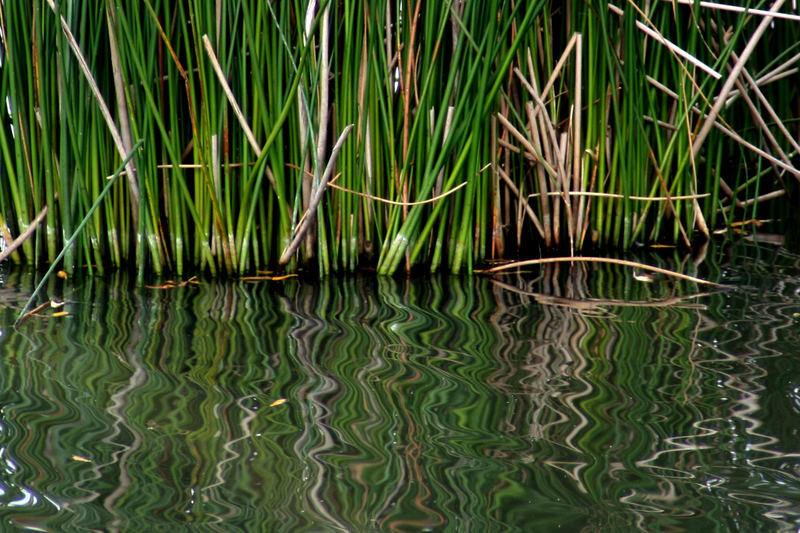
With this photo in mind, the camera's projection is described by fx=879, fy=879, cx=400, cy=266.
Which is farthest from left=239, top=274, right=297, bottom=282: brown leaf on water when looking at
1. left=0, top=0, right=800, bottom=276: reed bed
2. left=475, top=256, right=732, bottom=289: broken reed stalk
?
left=475, top=256, right=732, bottom=289: broken reed stalk

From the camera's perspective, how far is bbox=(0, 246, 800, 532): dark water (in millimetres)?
782

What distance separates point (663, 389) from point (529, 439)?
0.23 meters

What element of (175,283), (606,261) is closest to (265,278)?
(175,283)

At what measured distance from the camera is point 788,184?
7.50 feet

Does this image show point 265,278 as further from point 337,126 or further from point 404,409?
point 404,409

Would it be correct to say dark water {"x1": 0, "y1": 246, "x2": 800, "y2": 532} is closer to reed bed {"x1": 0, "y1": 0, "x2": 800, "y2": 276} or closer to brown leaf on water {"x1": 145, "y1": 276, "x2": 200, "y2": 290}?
brown leaf on water {"x1": 145, "y1": 276, "x2": 200, "y2": 290}

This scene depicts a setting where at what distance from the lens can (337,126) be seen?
157cm

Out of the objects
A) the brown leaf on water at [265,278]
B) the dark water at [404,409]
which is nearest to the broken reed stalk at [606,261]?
the dark water at [404,409]

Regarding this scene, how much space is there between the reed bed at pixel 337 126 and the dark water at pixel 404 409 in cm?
14

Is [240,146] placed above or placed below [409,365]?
above

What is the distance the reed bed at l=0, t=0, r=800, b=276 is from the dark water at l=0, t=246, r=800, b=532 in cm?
14

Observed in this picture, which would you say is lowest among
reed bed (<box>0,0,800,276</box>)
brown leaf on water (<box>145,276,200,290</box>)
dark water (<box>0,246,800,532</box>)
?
dark water (<box>0,246,800,532</box>)

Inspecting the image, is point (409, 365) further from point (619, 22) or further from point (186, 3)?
point (619, 22)

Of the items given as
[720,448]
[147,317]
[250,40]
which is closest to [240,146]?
[250,40]
